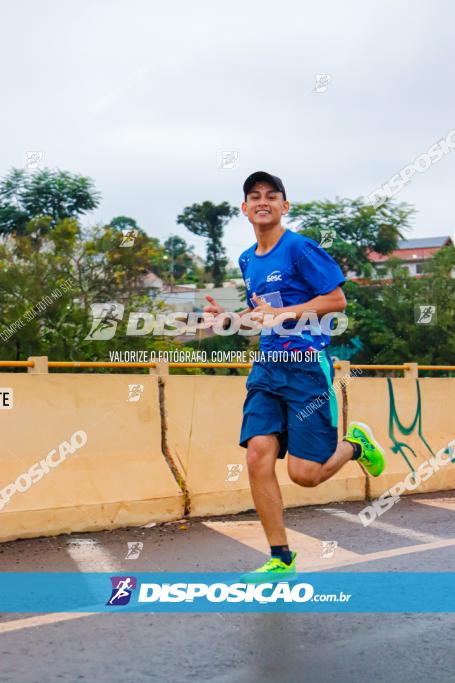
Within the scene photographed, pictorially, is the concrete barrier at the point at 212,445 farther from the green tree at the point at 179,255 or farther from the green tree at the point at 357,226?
Result: the green tree at the point at 179,255

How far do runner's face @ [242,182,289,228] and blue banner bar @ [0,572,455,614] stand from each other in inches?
75.6

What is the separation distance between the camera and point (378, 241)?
174 ft

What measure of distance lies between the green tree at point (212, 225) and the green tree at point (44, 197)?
107ft

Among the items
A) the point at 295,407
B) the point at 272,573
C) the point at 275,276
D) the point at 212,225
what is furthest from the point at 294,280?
the point at 212,225

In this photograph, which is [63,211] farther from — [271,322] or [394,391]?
[271,322]

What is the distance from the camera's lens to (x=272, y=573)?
4.82m

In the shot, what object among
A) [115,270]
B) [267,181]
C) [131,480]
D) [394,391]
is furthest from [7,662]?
Result: [115,270]

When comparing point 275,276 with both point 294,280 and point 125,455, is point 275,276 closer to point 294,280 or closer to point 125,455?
point 294,280

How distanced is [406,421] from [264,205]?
5.30 meters

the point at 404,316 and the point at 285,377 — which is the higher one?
the point at 404,316

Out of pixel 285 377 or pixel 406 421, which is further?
pixel 406 421

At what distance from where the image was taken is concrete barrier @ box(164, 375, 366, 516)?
776 cm

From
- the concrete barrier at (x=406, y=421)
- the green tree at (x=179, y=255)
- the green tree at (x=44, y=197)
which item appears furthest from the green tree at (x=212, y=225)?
the concrete barrier at (x=406, y=421)

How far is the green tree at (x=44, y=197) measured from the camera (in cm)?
5619
